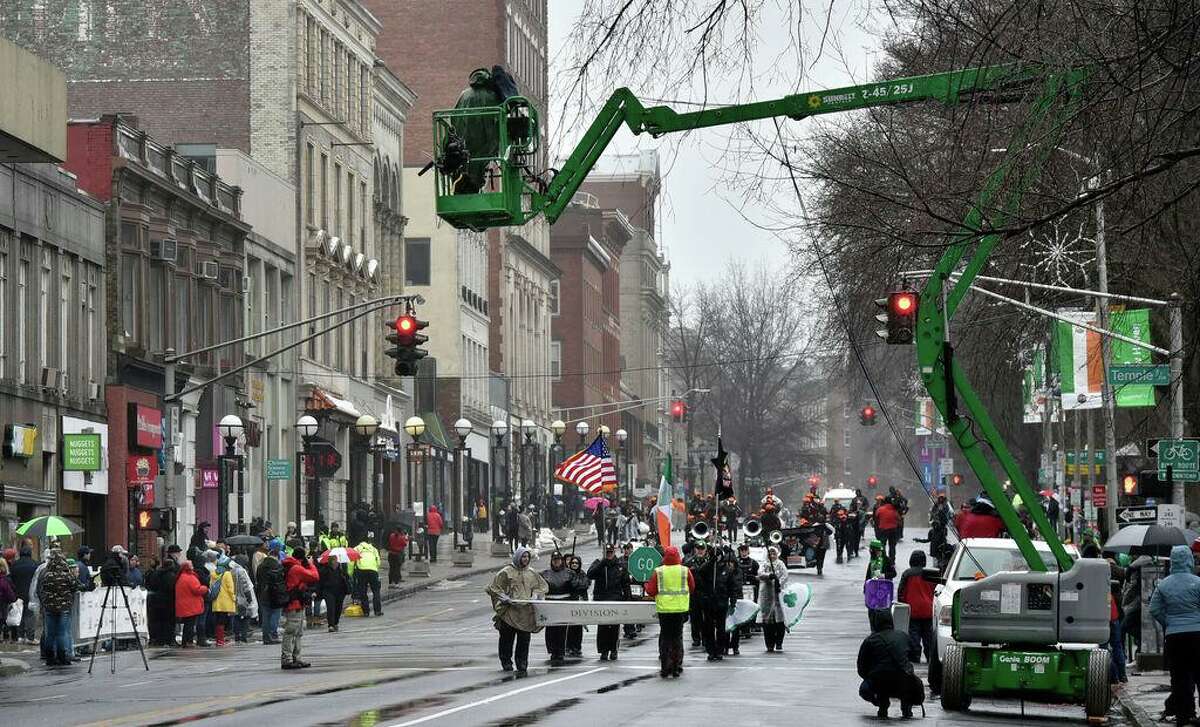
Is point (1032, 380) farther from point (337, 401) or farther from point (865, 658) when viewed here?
point (865, 658)

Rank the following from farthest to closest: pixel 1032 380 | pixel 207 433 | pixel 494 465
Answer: pixel 494 465 < pixel 1032 380 < pixel 207 433

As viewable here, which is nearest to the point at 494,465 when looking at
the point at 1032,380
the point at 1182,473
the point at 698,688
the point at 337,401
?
the point at 337,401

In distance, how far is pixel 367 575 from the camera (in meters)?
47.2

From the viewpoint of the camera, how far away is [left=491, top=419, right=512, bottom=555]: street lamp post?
2793 inches

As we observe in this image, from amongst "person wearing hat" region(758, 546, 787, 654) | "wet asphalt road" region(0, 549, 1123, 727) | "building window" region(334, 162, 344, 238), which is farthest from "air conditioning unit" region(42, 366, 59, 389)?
"building window" region(334, 162, 344, 238)

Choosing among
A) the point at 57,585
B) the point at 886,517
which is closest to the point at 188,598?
the point at 57,585

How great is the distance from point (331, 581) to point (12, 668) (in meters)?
11.6

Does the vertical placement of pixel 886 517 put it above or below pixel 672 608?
above

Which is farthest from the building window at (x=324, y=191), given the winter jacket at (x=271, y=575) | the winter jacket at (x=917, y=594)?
the winter jacket at (x=917, y=594)

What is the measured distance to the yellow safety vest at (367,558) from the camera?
46.1 metres

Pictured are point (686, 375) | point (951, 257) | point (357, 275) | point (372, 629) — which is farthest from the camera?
point (686, 375)

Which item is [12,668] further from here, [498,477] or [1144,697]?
[498,477]

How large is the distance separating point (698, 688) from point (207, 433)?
111ft

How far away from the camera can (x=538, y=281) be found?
377 feet
